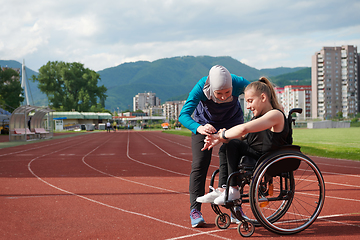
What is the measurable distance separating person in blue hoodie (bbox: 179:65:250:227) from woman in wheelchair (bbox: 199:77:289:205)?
17cm

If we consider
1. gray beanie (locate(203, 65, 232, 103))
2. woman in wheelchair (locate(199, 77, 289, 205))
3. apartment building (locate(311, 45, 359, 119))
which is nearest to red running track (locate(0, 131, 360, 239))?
woman in wheelchair (locate(199, 77, 289, 205))

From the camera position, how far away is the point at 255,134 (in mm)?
3006

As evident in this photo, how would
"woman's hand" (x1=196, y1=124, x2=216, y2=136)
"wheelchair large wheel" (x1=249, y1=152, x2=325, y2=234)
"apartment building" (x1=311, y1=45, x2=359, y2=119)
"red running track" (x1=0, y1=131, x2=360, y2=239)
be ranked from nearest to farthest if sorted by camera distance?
"wheelchair large wheel" (x1=249, y1=152, x2=325, y2=234)
"woman's hand" (x1=196, y1=124, x2=216, y2=136)
"red running track" (x1=0, y1=131, x2=360, y2=239)
"apartment building" (x1=311, y1=45, x2=359, y2=119)

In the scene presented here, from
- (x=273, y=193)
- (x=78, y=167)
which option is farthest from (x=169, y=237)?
(x=78, y=167)

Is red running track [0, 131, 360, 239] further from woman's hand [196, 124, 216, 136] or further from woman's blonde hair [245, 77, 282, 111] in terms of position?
woman's blonde hair [245, 77, 282, 111]

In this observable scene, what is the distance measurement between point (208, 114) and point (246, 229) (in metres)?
1.19

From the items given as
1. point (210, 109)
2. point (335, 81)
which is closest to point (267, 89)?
point (210, 109)

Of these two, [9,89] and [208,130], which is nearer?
[208,130]

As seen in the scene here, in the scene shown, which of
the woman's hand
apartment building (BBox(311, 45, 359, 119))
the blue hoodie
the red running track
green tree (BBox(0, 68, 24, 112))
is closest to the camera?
the woman's hand

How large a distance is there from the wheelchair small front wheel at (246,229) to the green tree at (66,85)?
2748 inches

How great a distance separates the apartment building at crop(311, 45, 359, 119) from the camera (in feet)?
432

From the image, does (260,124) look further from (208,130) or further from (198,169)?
(198,169)

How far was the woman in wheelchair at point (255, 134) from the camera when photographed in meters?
2.87

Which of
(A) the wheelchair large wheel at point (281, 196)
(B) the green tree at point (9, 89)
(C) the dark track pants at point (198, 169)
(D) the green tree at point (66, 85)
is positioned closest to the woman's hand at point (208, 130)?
(C) the dark track pants at point (198, 169)
